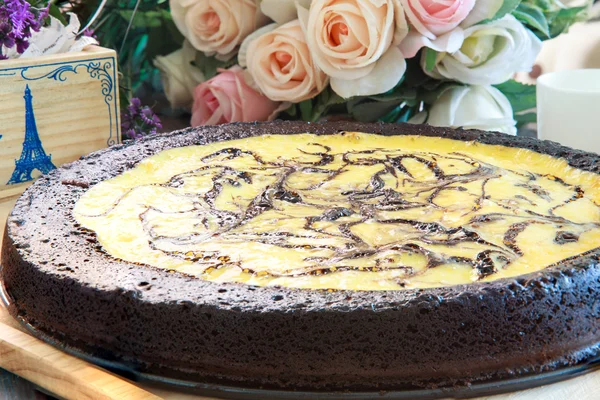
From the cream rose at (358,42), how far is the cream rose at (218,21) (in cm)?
31

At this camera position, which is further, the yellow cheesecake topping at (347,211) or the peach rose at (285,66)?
the peach rose at (285,66)

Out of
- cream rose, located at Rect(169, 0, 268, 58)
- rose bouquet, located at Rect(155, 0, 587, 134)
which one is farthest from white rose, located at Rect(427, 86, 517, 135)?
cream rose, located at Rect(169, 0, 268, 58)

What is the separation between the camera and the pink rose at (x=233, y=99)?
2.02m

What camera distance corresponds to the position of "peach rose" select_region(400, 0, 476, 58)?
5.58ft

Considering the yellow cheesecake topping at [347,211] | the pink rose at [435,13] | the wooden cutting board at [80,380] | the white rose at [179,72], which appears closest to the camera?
the wooden cutting board at [80,380]

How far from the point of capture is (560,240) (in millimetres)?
1124

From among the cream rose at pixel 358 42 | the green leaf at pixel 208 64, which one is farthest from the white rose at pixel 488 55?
the green leaf at pixel 208 64

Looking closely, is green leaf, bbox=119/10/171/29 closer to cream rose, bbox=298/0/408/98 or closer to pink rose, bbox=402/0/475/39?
cream rose, bbox=298/0/408/98

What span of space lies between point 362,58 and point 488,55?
31cm

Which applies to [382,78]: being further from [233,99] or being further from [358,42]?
[233,99]

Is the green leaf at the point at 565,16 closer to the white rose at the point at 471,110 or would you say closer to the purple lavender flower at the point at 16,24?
the white rose at the point at 471,110

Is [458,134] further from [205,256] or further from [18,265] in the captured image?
[18,265]

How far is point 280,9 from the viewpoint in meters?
1.93

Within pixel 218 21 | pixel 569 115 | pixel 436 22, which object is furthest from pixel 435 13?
pixel 218 21
